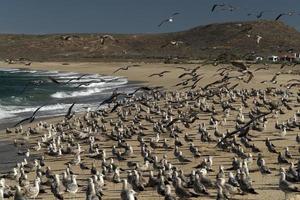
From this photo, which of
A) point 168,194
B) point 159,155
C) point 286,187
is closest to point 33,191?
point 168,194

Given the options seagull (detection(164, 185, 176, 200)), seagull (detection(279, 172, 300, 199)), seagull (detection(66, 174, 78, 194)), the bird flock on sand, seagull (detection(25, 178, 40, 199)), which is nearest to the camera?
seagull (detection(164, 185, 176, 200))

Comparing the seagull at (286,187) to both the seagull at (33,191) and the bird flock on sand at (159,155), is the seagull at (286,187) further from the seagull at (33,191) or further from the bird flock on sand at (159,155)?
the seagull at (33,191)

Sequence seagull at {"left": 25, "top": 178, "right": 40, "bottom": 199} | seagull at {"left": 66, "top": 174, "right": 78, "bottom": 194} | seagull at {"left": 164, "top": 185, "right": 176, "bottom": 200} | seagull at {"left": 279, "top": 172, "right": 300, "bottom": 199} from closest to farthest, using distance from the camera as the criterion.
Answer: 1. seagull at {"left": 164, "top": 185, "right": 176, "bottom": 200}
2. seagull at {"left": 279, "top": 172, "right": 300, "bottom": 199}
3. seagull at {"left": 25, "top": 178, "right": 40, "bottom": 199}
4. seagull at {"left": 66, "top": 174, "right": 78, "bottom": 194}

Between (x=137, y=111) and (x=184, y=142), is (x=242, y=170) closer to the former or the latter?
(x=184, y=142)

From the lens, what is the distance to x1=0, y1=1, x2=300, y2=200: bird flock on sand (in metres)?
18.5

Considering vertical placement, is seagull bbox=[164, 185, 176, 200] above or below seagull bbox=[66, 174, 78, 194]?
above

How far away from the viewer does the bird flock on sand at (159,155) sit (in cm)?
1845

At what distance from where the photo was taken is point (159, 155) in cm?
2653

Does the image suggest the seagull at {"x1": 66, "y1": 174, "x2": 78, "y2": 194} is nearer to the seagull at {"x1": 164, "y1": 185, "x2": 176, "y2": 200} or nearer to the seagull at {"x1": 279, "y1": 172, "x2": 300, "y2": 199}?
the seagull at {"x1": 164, "y1": 185, "x2": 176, "y2": 200}

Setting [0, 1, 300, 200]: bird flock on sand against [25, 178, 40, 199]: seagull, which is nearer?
[0, 1, 300, 200]: bird flock on sand

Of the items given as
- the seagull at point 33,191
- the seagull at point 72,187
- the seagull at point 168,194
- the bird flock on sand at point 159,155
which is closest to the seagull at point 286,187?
the bird flock on sand at point 159,155

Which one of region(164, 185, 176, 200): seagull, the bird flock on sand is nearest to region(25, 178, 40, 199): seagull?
the bird flock on sand

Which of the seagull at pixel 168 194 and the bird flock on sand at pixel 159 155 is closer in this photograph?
the seagull at pixel 168 194

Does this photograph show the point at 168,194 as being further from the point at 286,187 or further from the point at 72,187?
the point at 72,187
